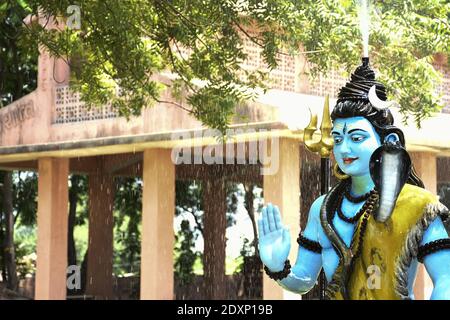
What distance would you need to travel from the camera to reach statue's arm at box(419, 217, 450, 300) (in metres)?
3.55

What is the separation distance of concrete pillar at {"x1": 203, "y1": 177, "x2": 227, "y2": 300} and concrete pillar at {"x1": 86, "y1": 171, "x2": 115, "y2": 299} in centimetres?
184

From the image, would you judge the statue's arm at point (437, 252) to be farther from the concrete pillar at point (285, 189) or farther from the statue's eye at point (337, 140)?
the concrete pillar at point (285, 189)

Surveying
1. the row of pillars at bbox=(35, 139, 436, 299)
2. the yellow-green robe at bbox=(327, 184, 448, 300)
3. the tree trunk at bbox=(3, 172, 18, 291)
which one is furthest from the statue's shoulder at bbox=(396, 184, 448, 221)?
the tree trunk at bbox=(3, 172, 18, 291)

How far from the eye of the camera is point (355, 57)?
9.05 m

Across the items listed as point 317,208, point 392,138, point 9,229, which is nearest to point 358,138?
point 392,138

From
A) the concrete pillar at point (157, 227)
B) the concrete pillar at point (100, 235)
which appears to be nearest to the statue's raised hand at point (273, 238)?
the concrete pillar at point (157, 227)

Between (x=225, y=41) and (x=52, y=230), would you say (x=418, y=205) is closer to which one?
(x=225, y=41)

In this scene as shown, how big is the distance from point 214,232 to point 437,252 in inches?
547

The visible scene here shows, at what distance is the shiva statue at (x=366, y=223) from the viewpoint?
3.60m

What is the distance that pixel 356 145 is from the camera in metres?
3.88

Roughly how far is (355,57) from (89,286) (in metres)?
9.43

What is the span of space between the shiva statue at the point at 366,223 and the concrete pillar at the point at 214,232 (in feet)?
43.2
